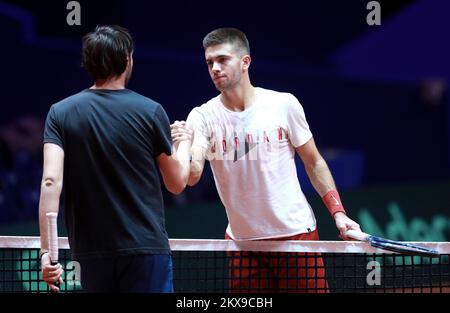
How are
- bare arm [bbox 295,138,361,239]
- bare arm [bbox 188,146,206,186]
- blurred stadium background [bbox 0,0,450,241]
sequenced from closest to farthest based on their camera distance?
bare arm [bbox 188,146,206,186] < bare arm [bbox 295,138,361,239] < blurred stadium background [bbox 0,0,450,241]

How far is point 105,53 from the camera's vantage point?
3492mm

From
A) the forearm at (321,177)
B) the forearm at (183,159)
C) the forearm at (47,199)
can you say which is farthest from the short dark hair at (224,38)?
the forearm at (47,199)

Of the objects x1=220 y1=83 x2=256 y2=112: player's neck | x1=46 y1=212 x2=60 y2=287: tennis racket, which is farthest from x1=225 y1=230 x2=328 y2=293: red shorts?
x1=46 y1=212 x2=60 y2=287: tennis racket

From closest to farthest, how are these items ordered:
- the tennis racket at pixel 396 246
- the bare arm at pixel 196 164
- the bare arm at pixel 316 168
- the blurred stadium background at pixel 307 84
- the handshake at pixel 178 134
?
the handshake at pixel 178 134 → the tennis racket at pixel 396 246 → the bare arm at pixel 196 164 → the bare arm at pixel 316 168 → the blurred stadium background at pixel 307 84

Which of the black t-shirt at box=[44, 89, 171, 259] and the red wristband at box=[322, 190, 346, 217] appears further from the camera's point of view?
the red wristband at box=[322, 190, 346, 217]

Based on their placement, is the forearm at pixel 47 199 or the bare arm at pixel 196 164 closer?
the forearm at pixel 47 199

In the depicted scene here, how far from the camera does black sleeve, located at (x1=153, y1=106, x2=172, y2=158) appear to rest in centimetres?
349

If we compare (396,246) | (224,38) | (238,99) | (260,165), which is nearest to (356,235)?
(396,246)

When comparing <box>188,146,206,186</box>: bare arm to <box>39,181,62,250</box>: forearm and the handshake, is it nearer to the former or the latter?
the handshake

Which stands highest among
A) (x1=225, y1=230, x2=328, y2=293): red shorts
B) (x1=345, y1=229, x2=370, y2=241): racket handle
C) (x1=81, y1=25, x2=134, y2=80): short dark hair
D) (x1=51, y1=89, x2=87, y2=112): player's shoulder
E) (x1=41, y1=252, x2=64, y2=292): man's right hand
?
(x1=81, y1=25, x2=134, y2=80): short dark hair

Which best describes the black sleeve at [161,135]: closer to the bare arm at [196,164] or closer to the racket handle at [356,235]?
the bare arm at [196,164]

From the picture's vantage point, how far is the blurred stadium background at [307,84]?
6.94m

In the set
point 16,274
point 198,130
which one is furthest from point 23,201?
point 198,130

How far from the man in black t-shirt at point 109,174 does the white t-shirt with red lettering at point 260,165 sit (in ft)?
3.37
